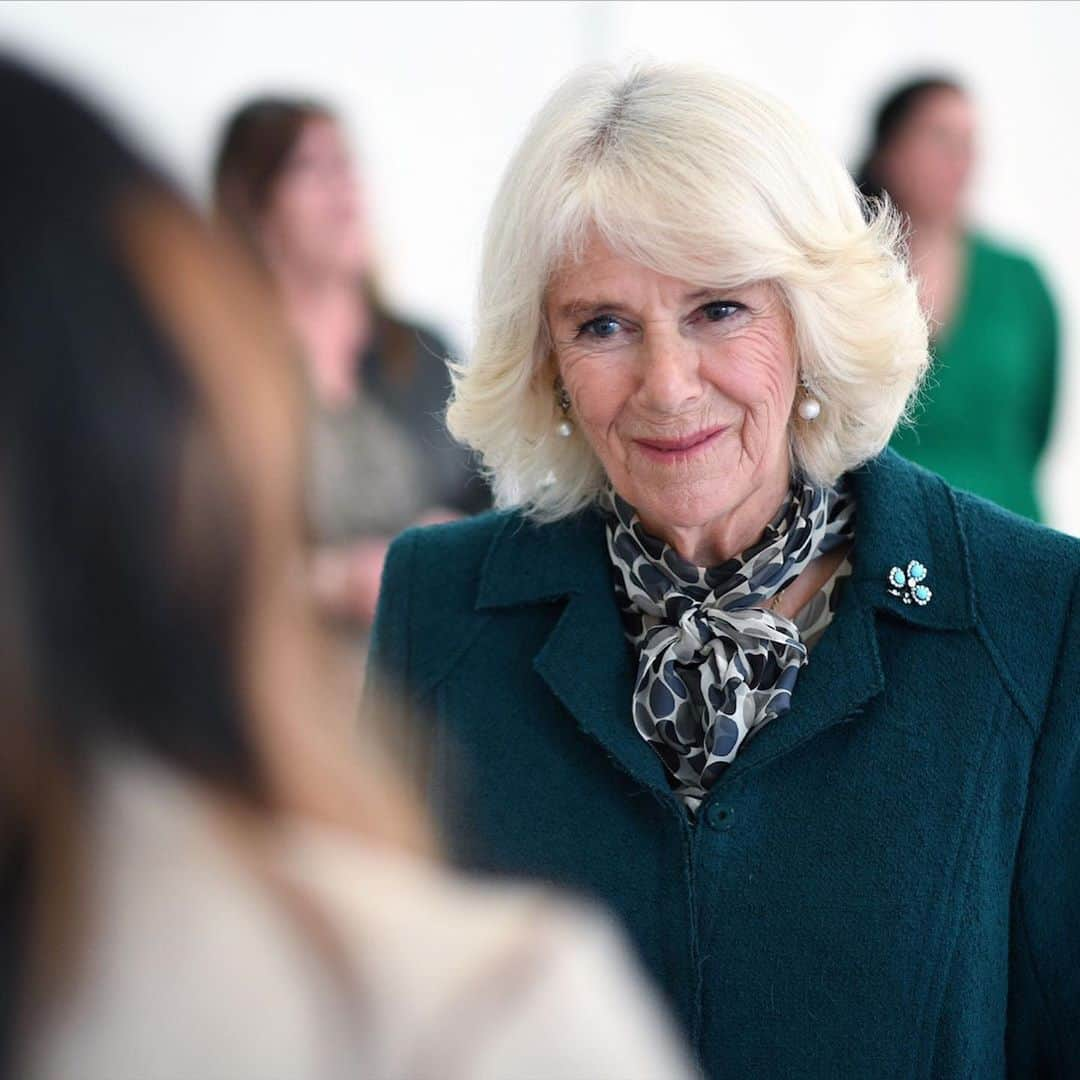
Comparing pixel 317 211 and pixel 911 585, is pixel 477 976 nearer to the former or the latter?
pixel 911 585

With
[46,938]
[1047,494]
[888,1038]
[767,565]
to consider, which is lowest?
[1047,494]

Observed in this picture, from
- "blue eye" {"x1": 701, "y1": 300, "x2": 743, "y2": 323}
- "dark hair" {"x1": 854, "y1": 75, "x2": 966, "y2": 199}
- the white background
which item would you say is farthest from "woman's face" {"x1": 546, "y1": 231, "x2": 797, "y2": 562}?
the white background

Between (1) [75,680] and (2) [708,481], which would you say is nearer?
(1) [75,680]

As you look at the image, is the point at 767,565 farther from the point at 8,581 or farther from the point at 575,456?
the point at 8,581

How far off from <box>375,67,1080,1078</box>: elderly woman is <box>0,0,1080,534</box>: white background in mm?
3109

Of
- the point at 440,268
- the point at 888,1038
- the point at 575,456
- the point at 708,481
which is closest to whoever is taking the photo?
the point at 888,1038

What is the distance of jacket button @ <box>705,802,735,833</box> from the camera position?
5.63 feet

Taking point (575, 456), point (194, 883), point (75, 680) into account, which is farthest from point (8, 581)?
point (575, 456)

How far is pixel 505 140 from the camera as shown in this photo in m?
5.37

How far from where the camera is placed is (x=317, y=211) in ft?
11.6

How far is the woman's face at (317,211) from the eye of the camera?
3527 mm

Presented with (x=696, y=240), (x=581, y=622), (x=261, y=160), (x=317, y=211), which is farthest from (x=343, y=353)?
(x=696, y=240)

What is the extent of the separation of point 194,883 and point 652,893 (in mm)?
1081

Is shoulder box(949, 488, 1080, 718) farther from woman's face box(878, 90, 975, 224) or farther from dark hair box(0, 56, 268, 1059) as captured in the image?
woman's face box(878, 90, 975, 224)
